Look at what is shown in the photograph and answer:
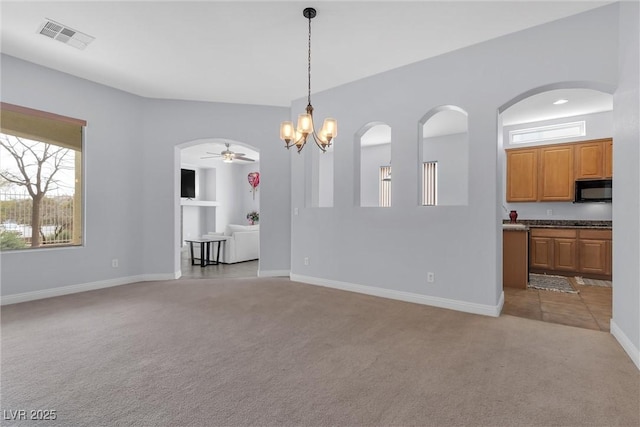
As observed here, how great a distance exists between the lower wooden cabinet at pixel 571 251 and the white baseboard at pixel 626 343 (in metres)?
2.95

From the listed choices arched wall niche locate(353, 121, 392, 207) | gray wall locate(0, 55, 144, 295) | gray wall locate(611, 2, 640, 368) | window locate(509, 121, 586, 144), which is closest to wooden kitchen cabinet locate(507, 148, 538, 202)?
window locate(509, 121, 586, 144)

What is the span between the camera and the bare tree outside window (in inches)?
154

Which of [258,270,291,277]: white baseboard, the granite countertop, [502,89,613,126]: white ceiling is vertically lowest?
[258,270,291,277]: white baseboard

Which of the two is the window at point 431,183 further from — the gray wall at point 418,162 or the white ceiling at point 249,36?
the gray wall at point 418,162

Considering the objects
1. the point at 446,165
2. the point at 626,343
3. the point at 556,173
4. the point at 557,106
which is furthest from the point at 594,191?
the point at 626,343

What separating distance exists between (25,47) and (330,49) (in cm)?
348

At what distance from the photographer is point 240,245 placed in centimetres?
701

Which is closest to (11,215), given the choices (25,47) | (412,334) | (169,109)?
(25,47)

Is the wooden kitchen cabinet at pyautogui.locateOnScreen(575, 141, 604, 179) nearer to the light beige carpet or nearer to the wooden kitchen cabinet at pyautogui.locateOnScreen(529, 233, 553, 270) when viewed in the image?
the wooden kitchen cabinet at pyautogui.locateOnScreen(529, 233, 553, 270)

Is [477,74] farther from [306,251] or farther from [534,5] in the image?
[306,251]

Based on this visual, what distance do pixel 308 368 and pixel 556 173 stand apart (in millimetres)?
6108

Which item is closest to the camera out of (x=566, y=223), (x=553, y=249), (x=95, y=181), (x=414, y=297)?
(x=414, y=297)

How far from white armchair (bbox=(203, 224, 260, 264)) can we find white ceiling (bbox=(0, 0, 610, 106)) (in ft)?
11.3

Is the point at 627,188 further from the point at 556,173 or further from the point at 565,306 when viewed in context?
the point at 556,173
